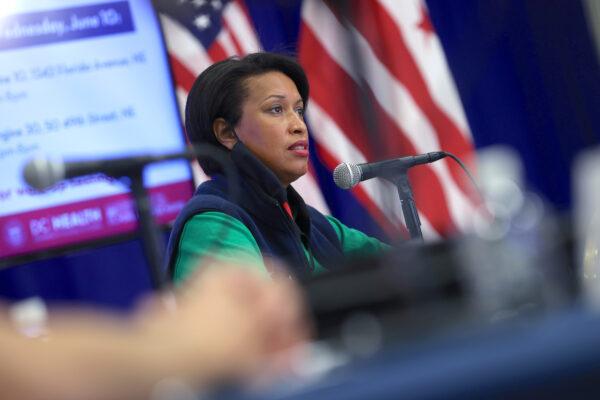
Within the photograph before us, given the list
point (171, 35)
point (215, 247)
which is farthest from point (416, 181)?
point (215, 247)

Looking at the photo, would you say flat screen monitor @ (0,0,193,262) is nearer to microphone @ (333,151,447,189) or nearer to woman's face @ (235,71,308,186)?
woman's face @ (235,71,308,186)

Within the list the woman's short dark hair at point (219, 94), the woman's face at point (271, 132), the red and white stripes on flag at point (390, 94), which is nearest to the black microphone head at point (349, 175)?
the woman's face at point (271, 132)

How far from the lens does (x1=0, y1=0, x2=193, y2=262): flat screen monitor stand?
2514 mm

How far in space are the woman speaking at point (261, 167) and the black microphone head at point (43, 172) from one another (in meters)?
0.77

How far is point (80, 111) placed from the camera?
103 inches

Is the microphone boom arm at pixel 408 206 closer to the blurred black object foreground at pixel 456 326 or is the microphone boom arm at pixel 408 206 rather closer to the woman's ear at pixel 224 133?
the woman's ear at pixel 224 133

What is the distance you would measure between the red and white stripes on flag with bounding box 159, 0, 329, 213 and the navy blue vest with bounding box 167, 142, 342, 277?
3.44ft

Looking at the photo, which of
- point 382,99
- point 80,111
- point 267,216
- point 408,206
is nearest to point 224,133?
point 267,216

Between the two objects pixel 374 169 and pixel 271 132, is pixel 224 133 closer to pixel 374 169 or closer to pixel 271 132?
pixel 271 132

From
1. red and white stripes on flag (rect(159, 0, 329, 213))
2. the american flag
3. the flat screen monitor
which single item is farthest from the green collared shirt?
the american flag

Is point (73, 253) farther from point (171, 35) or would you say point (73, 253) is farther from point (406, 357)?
point (406, 357)

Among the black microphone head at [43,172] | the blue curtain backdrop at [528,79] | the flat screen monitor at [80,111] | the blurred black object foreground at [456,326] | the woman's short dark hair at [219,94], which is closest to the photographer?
the blurred black object foreground at [456,326]

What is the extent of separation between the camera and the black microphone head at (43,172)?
2.90ft

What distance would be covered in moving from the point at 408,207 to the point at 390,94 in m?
1.83
